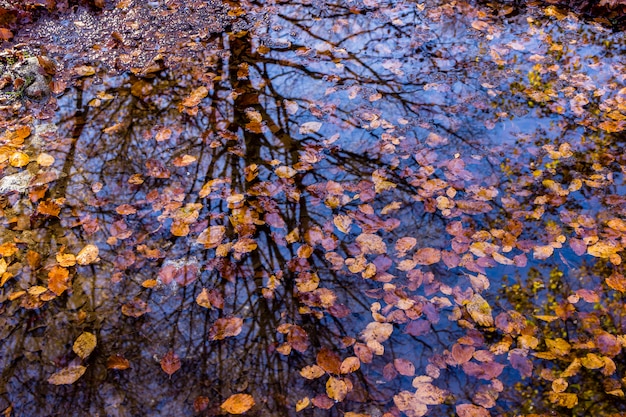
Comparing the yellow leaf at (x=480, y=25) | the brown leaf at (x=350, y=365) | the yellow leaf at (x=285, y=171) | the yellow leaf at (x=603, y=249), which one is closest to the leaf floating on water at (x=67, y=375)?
the brown leaf at (x=350, y=365)

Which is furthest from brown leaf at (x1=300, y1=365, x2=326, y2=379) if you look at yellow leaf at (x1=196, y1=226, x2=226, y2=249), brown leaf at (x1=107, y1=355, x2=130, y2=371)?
yellow leaf at (x1=196, y1=226, x2=226, y2=249)

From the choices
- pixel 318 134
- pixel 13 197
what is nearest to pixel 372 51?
pixel 318 134

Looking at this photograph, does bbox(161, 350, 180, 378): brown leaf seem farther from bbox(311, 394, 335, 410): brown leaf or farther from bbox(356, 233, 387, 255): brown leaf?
bbox(356, 233, 387, 255): brown leaf

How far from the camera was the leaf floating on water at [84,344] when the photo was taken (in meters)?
2.84

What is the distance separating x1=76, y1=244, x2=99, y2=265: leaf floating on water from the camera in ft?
11.0

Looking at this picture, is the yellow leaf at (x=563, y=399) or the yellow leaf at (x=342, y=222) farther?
the yellow leaf at (x=342, y=222)

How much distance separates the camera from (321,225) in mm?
3471

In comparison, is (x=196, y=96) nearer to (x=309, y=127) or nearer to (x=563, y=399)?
(x=309, y=127)

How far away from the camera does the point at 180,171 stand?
158 inches

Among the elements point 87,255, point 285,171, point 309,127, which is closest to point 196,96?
point 309,127

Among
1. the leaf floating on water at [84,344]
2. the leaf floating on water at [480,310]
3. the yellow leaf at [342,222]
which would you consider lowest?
the leaf floating on water at [84,344]

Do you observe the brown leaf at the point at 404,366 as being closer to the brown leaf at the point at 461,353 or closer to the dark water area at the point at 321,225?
the dark water area at the point at 321,225

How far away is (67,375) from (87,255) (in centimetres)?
93

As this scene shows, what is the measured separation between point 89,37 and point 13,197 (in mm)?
2793
